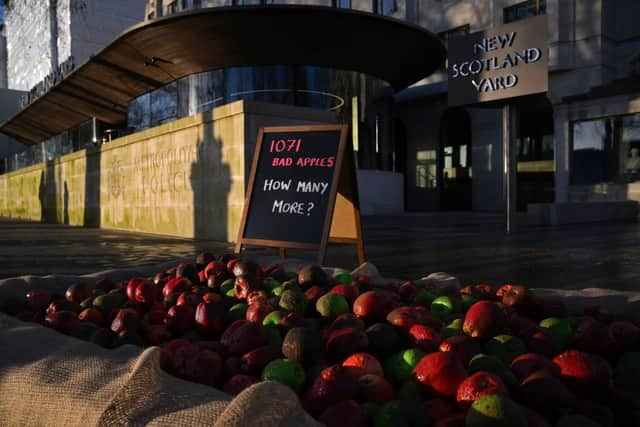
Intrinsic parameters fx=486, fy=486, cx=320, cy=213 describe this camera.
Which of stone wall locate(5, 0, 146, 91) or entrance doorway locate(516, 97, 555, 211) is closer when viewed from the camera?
entrance doorway locate(516, 97, 555, 211)

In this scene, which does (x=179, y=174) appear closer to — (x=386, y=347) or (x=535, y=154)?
(x=386, y=347)

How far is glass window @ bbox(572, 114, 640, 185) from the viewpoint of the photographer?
19.2m

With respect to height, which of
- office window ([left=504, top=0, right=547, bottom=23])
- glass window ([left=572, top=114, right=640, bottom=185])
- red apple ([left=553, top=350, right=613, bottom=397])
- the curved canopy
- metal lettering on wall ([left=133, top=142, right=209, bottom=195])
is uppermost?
office window ([left=504, top=0, right=547, bottom=23])

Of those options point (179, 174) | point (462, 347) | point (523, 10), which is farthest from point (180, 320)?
point (523, 10)

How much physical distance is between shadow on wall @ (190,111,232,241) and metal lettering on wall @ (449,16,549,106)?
508cm

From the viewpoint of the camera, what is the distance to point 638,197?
1855cm

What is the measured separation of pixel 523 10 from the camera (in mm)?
22547

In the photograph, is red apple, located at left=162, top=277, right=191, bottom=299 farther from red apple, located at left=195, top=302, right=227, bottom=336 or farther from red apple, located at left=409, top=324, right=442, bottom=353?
red apple, located at left=409, top=324, right=442, bottom=353

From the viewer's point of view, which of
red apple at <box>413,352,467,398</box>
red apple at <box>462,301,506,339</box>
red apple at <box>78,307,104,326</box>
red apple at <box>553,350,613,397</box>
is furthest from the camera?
red apple at <box>78,307,104,326</box>

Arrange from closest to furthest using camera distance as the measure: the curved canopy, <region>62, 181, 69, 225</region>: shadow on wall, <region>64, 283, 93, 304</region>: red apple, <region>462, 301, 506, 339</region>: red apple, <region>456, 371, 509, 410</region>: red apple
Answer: <region>456, 371, 509, 410</region>: red apple < <region>462, 301, 506, 339</region>: red apple < <region>64, 283, 93, 304</region>: red apple < the curved canopy < <region>62, 181, 69, 225</region>: shadow on wall

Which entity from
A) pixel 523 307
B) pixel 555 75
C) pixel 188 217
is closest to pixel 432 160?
pixel 555 75

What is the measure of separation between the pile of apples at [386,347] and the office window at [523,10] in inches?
912

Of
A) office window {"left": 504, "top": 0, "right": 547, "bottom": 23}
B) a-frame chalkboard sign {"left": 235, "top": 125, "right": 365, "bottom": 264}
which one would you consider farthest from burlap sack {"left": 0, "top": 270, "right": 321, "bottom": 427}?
office window {"left": 504, "top": 0, "right": 547, "bottom": 23}

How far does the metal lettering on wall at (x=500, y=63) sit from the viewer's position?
9016 millimetres
